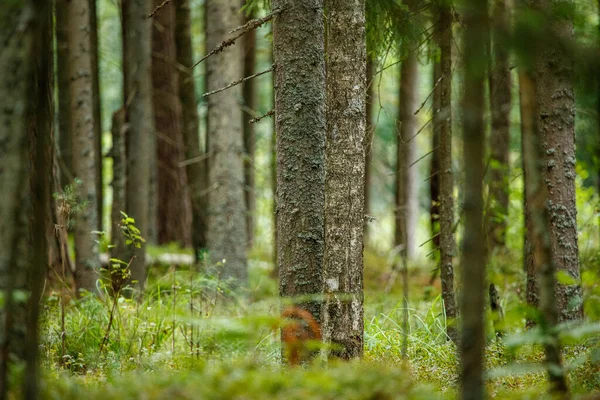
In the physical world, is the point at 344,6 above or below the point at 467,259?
above

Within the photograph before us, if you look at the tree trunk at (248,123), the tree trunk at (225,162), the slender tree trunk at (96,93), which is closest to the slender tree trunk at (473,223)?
the tree trunk at (225,162)

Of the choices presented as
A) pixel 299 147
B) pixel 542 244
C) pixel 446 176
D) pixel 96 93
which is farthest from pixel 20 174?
pixel 96 93

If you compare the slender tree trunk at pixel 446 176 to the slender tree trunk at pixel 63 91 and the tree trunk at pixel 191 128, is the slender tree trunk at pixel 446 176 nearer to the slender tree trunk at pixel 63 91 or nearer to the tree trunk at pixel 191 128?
the tree trunk at pixel 191 128

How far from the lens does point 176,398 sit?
3178 mm

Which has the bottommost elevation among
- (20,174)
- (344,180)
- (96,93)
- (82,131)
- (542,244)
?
(542,244)

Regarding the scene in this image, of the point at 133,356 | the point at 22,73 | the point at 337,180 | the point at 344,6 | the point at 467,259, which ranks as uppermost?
the point at 344,6

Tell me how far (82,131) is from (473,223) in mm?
7129

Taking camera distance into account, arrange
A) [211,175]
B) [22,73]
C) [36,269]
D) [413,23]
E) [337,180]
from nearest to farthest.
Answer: [36,269]
[22,73]
[337,180]
[413,23]
[211,175]

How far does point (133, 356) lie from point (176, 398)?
3.10m

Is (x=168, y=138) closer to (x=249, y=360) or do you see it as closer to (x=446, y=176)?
(x=446, y=176)

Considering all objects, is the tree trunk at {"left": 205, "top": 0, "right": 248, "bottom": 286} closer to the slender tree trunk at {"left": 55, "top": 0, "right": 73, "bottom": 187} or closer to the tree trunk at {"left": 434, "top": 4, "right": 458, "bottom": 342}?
the slender tree trunk at {"left": 55, "top": 0, "right": 73, "bottom": 187}

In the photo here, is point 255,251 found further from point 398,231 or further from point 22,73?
point 22,73

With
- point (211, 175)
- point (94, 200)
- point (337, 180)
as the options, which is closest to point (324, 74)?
point (337, 180)

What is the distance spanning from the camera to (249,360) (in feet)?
16.6
